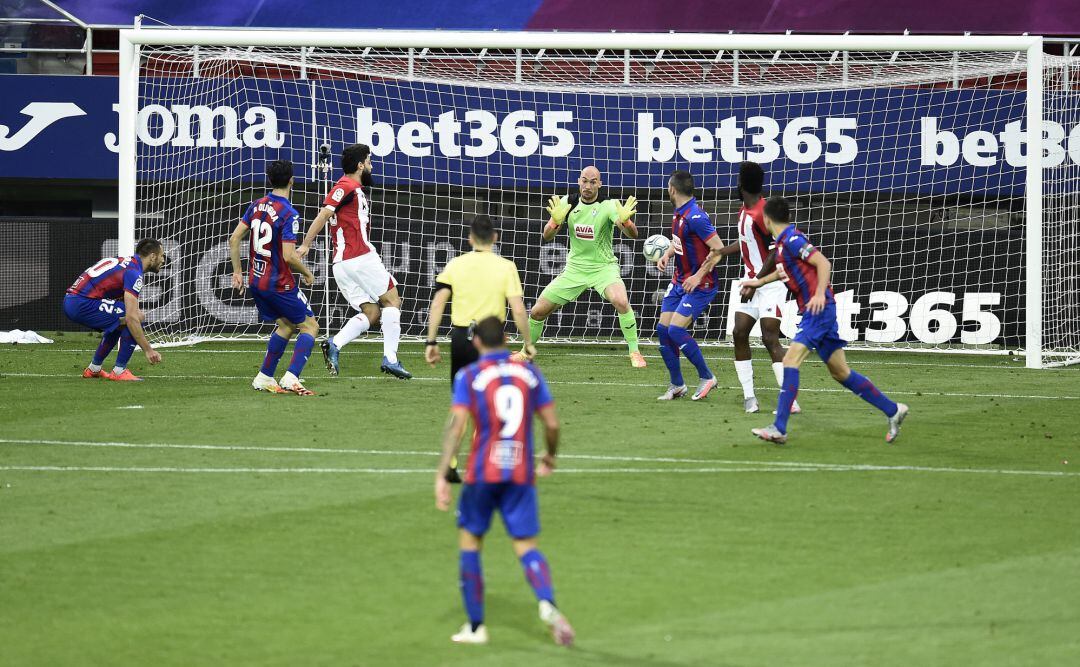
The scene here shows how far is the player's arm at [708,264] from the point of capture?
13594 millimetres

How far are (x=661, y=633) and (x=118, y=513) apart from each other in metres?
3.88

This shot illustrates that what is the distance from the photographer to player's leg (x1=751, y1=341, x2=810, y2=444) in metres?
11.1

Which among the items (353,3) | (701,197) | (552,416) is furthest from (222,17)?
(552,416)

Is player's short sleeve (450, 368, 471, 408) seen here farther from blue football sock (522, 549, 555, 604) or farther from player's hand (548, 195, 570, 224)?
player's hand (548, 195, 570, 224)

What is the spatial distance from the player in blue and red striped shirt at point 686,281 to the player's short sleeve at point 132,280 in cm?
539

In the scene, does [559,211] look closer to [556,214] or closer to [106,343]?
[556,214]

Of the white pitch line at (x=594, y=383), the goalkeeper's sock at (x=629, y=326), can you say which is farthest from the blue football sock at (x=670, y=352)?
the goalkeeper's sock at (x=629, y=326)

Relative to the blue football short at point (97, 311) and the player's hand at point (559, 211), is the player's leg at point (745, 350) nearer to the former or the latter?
the player's hand at point (559, 211)

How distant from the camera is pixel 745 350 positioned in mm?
13484

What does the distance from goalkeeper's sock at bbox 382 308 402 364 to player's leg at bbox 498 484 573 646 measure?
9894 mm

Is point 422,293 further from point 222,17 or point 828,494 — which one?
point 828,494

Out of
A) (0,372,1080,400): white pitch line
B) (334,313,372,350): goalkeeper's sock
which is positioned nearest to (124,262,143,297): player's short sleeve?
(0,372,1080,400): white pitch line

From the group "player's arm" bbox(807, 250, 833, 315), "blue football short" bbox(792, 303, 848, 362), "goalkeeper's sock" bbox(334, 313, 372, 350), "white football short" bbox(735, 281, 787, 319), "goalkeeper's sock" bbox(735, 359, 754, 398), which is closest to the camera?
"player's arm" bbox(807, 250, 833, 315)

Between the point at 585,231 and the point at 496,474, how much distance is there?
10812 millimetres
